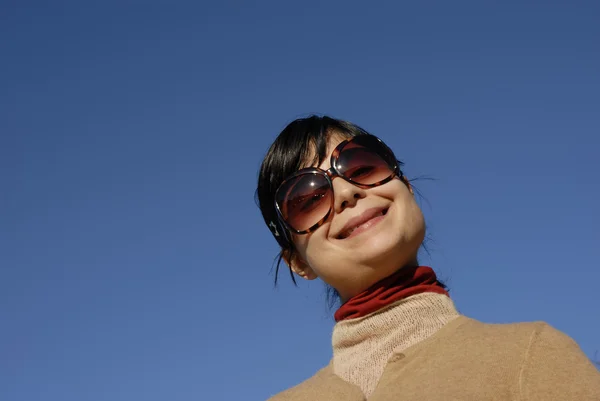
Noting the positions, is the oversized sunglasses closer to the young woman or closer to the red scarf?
the young woman

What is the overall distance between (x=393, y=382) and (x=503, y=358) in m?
0.45

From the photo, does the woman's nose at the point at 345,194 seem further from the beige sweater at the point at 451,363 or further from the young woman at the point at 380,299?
the beige sweater at the point at 451,363

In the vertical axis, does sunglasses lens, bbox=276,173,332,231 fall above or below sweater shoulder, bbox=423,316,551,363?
above

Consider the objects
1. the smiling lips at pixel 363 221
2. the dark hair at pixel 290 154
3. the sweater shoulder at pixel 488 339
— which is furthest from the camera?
the dark hair at pixel 290 154

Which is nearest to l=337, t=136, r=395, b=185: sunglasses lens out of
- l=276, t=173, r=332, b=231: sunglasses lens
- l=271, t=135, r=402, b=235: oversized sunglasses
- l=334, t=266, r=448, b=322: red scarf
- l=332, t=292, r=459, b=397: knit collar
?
l=271, t=135, r=402, b=235: oversized sunglasses

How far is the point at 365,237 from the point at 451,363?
2.25 feet

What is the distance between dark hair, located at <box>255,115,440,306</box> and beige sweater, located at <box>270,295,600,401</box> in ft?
2.11

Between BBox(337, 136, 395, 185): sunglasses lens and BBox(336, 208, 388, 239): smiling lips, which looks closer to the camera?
BBox(336, 208, 388, 239): smiling lips

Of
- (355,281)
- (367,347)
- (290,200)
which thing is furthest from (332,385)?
(290,200)

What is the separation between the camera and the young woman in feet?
8.91

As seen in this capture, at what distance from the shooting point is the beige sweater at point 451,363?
104 inches

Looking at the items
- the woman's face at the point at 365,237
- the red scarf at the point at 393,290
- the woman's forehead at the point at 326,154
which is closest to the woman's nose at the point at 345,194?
the woman's face at the point at 365,237

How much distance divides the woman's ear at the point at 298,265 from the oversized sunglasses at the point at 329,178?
0.99 feet

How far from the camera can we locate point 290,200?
3.62 meters
